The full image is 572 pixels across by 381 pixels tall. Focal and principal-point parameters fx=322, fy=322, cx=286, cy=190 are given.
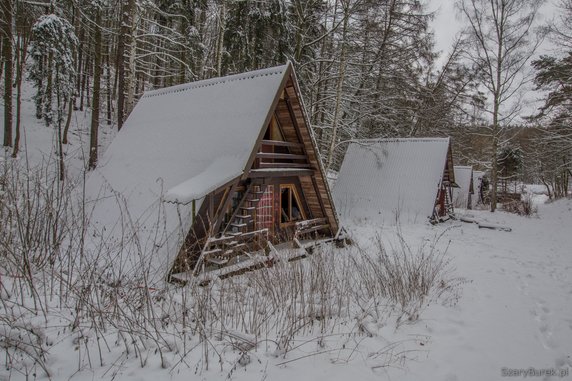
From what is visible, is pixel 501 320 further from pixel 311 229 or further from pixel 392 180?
pixel 392 180

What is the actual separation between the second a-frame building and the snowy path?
301cm

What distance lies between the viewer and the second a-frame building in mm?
6359

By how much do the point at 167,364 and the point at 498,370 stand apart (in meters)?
3.44

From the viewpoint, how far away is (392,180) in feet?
50.9

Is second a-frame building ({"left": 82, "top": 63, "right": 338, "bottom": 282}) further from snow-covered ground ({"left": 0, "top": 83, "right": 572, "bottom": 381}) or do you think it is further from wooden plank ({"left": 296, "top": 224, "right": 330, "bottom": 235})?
snow-covered ground ({"left": 0, "top": 83, "right": 572, "bottom": 381})

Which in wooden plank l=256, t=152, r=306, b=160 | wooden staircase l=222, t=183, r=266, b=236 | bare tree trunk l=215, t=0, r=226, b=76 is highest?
bare tree trunk l=215, t=0, r=226, b=76

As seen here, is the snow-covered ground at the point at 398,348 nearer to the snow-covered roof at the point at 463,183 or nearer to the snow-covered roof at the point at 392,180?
the snow-covered roof at the point at 392,180

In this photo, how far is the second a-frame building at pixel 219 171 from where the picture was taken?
636 centimetres

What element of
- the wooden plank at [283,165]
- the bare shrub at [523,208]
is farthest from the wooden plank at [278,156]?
the bare shrub at [523,208]

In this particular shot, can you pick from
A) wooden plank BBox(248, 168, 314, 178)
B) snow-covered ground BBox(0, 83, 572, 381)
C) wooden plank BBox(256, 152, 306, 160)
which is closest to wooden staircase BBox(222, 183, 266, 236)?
wooden plank BBox(248, 168, 314, 178)

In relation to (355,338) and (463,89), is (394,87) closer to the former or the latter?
(463,89)

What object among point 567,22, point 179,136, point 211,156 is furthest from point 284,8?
point 567,22

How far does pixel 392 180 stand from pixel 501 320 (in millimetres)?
11173

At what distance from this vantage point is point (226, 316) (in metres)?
3.96
